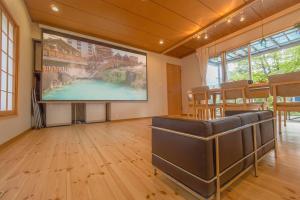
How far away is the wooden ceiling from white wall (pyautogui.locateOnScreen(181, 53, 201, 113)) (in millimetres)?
1611

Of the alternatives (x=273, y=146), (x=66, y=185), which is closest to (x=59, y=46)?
(x=66, y=185)

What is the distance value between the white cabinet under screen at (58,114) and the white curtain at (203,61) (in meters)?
4.84

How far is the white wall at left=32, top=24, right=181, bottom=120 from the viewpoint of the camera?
4.98 metres

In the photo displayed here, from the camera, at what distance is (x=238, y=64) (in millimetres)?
4711

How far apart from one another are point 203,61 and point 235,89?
3166mm

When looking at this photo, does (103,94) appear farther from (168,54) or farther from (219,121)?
(219,121)

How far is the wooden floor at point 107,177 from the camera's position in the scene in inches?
37.1

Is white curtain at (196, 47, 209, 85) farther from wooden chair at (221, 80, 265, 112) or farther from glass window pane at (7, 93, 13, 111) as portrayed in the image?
glass window pane at (7, 93, 13, 111)

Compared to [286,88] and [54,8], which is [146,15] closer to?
[54,8]

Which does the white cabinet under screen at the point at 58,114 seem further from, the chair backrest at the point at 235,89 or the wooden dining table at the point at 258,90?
the wooden dining table at the point at 258,90

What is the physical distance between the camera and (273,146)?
5.04ft

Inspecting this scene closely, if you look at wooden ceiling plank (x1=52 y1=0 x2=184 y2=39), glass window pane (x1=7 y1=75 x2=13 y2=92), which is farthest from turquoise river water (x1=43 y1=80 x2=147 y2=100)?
wooden ceiling plank (x1=52 y1=0 x2=184 y2=39)

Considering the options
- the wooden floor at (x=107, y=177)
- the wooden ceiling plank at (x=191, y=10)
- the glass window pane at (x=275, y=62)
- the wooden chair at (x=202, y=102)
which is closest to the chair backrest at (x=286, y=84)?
the wooden floor at (x=107, y=177)

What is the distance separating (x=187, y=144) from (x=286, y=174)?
1044mm
